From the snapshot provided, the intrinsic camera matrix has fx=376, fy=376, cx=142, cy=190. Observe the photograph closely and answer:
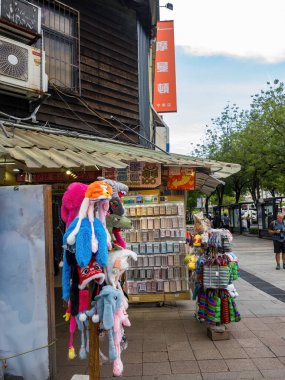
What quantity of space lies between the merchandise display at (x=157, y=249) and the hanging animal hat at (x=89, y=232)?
12.8 ft

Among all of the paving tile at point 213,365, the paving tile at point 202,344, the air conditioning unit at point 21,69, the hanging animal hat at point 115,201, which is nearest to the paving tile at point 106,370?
the paving tile at point 213,365

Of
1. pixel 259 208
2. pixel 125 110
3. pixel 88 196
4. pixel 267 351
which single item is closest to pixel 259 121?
Result: pixel 259 208

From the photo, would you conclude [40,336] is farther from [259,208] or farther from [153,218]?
[259,208]

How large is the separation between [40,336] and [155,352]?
1.88 m

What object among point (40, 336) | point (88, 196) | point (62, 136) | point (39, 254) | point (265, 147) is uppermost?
point (265, 147)

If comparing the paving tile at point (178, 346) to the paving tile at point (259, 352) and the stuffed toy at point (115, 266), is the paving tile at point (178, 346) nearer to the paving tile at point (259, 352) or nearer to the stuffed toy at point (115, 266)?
the paving tile at point (259, 352)

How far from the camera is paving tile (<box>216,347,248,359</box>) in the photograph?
15.2ft

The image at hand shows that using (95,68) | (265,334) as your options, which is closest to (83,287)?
(265,334)

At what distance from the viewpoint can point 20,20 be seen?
665cm

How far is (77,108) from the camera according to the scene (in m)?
8.35

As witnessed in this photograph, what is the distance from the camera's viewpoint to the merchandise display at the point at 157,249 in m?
7.06

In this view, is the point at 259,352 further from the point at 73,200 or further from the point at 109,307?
the point at 73,200

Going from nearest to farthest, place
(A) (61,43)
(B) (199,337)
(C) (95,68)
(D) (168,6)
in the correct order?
(B) (199,337) < (A) (61,43) < (C) (95,68) < (D) (168,6)

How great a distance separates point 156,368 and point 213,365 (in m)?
0.67
